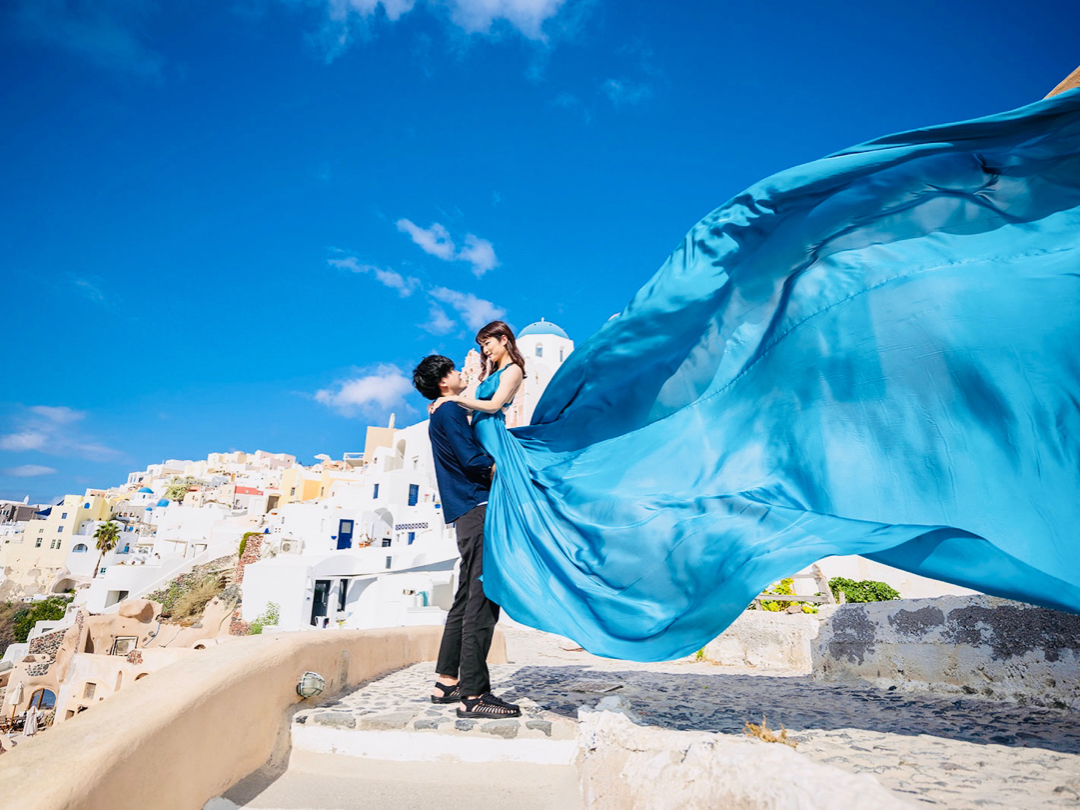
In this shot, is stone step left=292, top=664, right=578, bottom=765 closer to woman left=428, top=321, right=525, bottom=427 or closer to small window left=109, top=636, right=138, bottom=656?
woman left=428, top=321, right=525, bottom=427

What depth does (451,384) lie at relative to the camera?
4.09 metres

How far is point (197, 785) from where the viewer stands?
2.32m

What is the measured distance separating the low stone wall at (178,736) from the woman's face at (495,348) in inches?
80.0

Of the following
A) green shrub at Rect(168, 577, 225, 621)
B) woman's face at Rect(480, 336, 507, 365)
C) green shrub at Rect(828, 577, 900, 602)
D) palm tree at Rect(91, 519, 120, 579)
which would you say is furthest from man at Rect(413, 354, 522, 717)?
palm tree at Rect(91, 519, 120, 579)

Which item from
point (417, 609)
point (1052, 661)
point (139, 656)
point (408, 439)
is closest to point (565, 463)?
point (1052, 661)

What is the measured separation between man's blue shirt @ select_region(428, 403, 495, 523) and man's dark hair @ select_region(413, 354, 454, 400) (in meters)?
0.23

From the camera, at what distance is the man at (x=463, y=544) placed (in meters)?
3.33

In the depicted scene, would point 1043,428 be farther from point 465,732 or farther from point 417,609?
point 417,609

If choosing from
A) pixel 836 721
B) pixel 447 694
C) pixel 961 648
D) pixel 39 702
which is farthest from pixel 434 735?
pixel 39 702

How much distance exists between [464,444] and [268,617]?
25.9 metres

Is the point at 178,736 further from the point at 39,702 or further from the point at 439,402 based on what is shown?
the point at 39,702

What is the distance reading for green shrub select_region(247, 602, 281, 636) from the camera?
25.6m

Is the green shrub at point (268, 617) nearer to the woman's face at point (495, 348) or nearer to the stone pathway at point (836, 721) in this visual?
the stone pathway at point (836, 721)

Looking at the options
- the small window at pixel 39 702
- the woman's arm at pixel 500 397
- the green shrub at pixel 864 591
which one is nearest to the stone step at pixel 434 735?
the woman's arm at pixel 500 397
